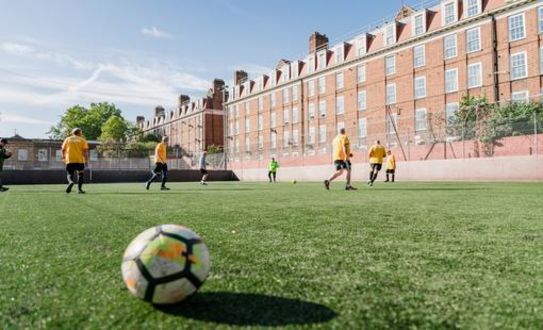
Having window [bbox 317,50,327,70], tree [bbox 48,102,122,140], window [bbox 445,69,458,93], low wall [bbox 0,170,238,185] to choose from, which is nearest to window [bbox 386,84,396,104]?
window [bbox 445,69,458,93]

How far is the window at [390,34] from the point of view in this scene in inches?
1660

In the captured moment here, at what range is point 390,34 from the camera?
42.5 meters

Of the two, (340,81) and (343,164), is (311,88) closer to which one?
(340,81)

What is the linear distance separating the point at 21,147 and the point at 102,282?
191 feet

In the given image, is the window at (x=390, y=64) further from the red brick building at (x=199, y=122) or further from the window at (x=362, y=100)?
the red brick building at (x=199, y=122)

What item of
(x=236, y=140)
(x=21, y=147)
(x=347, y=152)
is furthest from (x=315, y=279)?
(x=236, y=140)

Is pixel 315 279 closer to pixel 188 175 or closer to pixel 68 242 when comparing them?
pixel 68 242

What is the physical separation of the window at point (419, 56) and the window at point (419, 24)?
1365 mm

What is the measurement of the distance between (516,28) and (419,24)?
8.92 metres

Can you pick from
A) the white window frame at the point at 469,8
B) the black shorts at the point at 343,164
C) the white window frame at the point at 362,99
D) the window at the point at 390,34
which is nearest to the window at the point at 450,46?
the white window frame at the point at 469,8

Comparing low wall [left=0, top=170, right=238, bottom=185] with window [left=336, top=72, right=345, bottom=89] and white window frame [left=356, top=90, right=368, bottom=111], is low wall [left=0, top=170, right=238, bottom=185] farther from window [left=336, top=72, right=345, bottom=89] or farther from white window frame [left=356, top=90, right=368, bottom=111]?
window [left=336, top=72, right=345, bottom=89]

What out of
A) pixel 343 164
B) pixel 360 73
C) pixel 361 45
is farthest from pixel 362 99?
pixel 343 164

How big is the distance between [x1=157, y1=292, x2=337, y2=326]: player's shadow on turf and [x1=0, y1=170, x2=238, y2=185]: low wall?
32696mm

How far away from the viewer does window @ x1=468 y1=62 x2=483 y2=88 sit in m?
35.2
